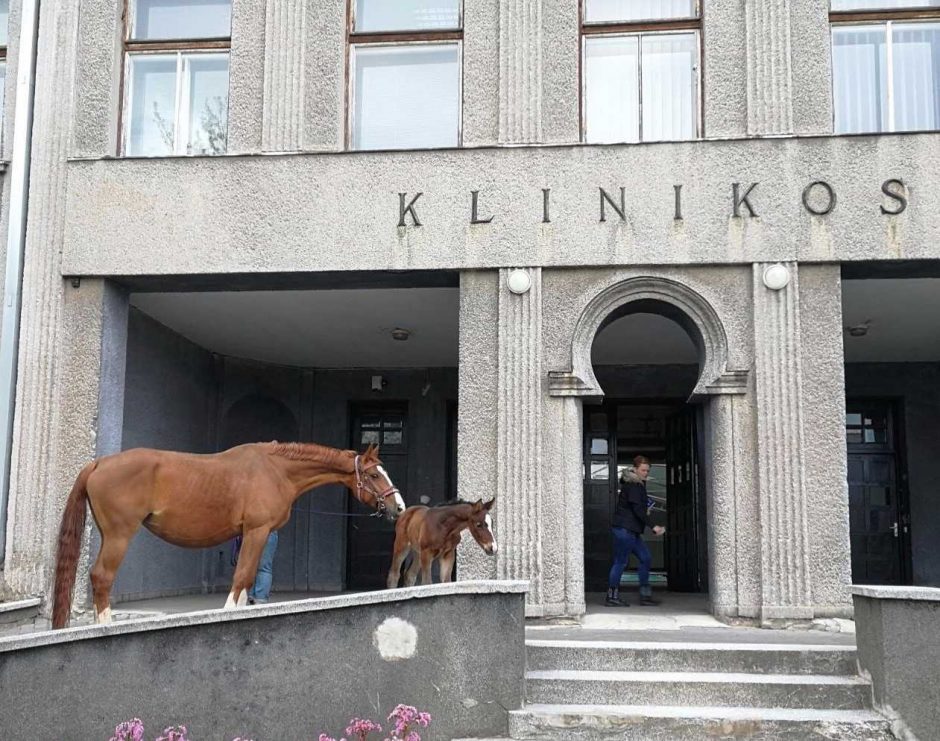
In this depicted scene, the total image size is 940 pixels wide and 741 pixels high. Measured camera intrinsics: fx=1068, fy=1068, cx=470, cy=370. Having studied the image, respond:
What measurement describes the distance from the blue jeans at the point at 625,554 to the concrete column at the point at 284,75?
5.75 metres

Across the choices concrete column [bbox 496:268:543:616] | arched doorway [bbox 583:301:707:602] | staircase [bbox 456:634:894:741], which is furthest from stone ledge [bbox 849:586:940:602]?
arched doorway [bbox 583:301:707:602]

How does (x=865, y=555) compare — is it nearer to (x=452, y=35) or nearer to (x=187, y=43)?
(x=452, y=35)

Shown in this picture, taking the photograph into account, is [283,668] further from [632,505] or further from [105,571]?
[632,505]

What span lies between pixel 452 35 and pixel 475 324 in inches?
128

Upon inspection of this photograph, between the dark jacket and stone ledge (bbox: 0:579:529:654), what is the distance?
494 centimetres

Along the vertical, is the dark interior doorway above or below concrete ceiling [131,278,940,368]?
below

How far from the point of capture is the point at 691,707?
7.88 m

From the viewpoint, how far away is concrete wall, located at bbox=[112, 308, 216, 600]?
13180mm

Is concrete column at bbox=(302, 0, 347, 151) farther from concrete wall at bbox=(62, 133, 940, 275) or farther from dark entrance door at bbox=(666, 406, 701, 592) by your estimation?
dark entrance door at bbox=(666, 406, 701, 592)

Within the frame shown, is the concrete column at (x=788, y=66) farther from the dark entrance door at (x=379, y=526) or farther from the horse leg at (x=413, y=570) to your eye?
the dark entrance door at (x=379, y=526)

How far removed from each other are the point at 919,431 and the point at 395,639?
1095 centimetres

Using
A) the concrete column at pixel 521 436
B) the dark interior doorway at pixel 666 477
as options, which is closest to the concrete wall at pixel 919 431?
the dark interior doorway at pixel 666 477

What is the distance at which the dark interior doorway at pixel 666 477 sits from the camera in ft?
50.1

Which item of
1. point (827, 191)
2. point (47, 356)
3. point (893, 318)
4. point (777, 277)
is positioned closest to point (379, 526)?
point (47, 356)
